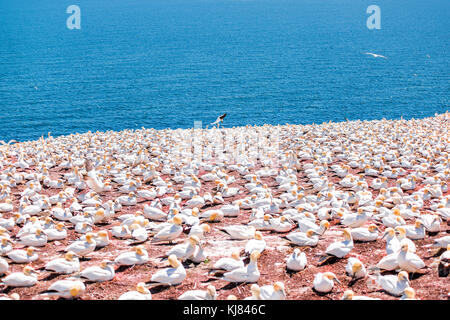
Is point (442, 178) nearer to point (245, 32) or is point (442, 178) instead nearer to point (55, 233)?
point (55, 233)

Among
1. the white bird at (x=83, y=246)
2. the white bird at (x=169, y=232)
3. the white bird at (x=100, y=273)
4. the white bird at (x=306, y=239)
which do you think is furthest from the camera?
the white bird at (x=169, y=232)

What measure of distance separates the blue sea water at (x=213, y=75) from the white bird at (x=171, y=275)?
4715 cm

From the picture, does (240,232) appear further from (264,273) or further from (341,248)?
(341,248)

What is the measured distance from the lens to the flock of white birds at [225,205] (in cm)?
915

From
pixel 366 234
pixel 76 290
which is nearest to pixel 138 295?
pixel 76 290

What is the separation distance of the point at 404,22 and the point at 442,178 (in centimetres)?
16628

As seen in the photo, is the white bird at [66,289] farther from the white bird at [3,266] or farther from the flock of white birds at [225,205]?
the white bird at [3,266]

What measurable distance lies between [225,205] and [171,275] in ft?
17.8

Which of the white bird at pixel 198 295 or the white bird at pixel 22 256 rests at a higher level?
the white bird at pixel 22 256

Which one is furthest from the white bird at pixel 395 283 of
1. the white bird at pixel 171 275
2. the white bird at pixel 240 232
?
the white bird at pixel 171 275

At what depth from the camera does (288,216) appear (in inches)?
499

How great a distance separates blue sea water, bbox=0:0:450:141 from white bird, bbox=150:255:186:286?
47.1 meters

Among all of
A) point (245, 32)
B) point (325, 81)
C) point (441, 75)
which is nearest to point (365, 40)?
point (245, 32)

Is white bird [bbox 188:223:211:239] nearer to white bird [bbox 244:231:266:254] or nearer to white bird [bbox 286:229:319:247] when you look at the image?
white bird [bbox 244:231:266:254]
